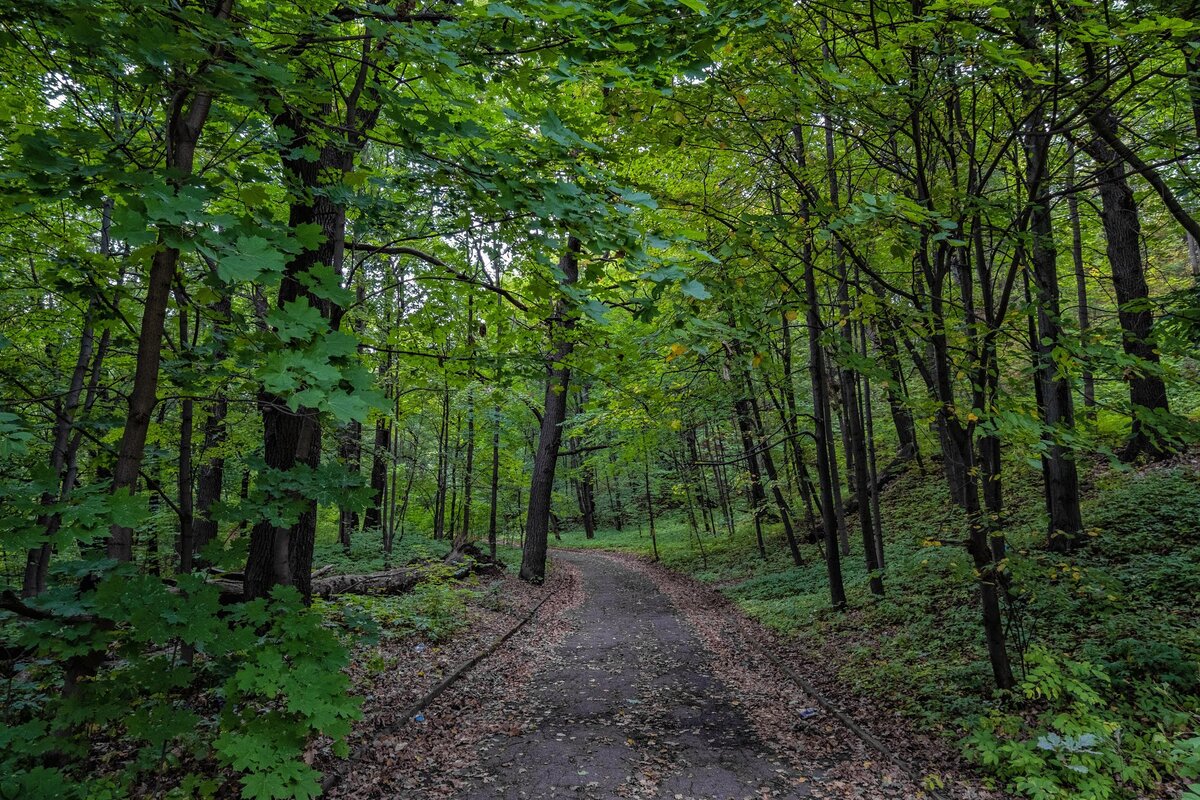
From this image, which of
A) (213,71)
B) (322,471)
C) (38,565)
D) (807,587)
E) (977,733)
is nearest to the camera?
(213,71)

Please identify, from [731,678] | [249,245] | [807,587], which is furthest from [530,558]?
[249,245]

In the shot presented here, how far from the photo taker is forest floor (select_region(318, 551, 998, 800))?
438 centimetres

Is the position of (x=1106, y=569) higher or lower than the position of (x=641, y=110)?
lower

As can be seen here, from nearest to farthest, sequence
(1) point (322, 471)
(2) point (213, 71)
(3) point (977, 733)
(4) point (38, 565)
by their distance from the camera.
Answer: (2) point (213, 71)
(1) point (322, 471)
(3) point (977, 733)
(4) point (38, 565)

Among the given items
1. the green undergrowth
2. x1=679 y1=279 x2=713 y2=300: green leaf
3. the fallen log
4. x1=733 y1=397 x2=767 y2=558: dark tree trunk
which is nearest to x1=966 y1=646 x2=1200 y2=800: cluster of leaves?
the green undergrowth

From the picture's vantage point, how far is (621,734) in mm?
5395

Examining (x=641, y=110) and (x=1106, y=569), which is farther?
(x=1106, y=569)

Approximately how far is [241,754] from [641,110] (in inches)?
208

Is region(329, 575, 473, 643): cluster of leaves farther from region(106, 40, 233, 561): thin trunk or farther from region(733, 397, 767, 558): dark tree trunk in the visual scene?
region(733, 397, 767, 558): dark tree trunk

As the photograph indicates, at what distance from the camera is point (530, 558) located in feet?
49.0

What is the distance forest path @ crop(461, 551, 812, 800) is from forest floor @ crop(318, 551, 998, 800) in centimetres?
2

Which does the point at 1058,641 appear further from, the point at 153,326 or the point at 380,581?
the point at 380,581

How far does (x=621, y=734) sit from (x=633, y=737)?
13cm

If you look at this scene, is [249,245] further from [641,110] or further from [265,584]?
[265,584]
